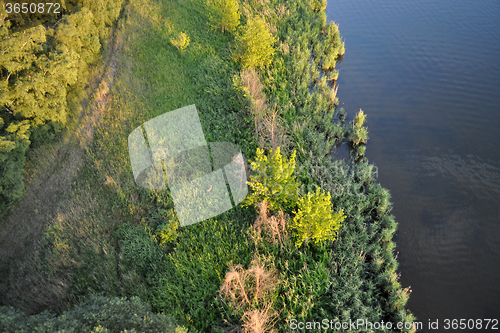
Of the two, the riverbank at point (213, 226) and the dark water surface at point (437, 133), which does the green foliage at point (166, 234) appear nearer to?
the riverbank at point (213, 226)

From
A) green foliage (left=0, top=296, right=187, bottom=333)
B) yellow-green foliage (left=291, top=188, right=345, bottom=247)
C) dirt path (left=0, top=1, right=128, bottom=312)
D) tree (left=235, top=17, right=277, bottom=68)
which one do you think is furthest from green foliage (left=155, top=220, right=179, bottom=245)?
tree (left=235, top=17, right=277, bottom=68)

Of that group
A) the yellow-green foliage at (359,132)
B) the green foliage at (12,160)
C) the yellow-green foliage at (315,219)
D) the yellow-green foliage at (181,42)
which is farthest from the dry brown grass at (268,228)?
the yellow-green foliage at (181,42)

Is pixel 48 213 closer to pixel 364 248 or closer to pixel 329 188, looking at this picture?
pixel 329 188

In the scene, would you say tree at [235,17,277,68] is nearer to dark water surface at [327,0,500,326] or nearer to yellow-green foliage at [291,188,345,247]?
dark water surface at [327,0,500,326]

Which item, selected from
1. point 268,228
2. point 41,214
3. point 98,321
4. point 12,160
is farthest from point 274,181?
point 12,160

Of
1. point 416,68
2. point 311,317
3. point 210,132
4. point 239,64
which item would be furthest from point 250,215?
point 416,68

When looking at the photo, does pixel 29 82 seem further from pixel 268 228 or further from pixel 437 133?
pixel 437 133
